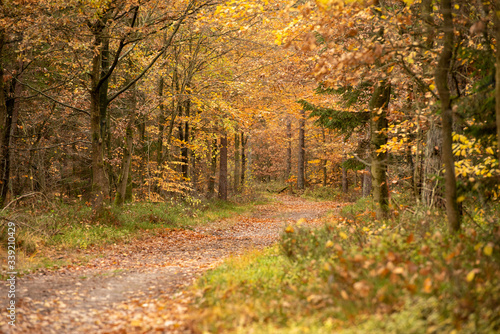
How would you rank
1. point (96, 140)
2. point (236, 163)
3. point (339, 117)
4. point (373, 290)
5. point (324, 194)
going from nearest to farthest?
point (373, 290) < point (96, 140) < point (339, 117) < point (236, 163) < point (324, 194)

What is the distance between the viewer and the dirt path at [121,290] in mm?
5160

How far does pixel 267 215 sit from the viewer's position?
20156 mm

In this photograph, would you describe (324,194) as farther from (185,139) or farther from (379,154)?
(379,154)

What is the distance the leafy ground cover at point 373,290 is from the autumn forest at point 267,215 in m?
0.03

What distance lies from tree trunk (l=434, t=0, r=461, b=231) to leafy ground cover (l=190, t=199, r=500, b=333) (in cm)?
44

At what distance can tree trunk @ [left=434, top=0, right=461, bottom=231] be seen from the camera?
553 centimetres

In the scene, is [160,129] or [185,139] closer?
[160,129]

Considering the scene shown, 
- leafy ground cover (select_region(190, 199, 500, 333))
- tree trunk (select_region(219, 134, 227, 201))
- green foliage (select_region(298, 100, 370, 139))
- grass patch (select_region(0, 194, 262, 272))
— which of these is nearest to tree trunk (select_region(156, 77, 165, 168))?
grass patch (select_region(0, 194, 262, 272))

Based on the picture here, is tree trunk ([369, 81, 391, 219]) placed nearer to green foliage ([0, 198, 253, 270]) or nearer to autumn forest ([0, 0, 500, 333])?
autumn forest ([0, 0, 500, 333])

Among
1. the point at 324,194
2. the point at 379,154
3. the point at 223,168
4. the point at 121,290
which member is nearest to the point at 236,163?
the point at 223,168

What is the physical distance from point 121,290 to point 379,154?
22.0 feet

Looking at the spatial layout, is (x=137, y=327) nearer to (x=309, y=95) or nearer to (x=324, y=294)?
(x=324, y=294)

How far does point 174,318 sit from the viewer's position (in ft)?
17.0

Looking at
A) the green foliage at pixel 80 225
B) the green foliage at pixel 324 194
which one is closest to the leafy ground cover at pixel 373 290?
the green foliage at pixel 80 225
